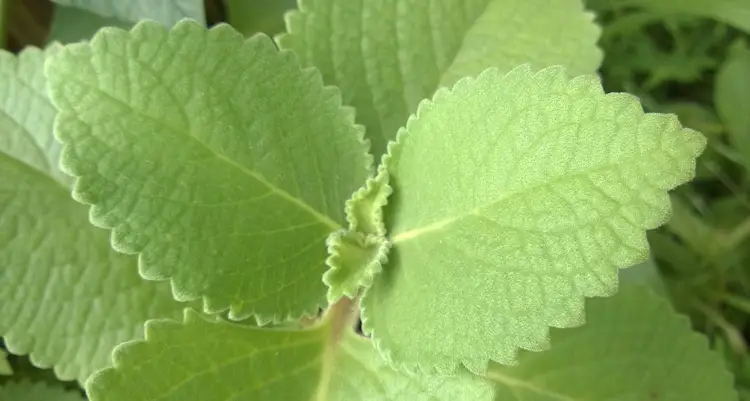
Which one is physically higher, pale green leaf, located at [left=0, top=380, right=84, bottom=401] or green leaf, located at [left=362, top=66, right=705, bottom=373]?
green leaf, located at [left=362, top=66, right=705, bottom=373]

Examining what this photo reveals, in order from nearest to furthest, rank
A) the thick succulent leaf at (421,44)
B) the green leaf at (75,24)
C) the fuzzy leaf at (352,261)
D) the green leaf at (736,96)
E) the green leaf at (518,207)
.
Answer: the green leaf at (518,207)
the fuzzy leaf at (352,261)
the thick succulent leaf at (421,44)
the green leaf at (75,24)
the green leaf at (736,96)

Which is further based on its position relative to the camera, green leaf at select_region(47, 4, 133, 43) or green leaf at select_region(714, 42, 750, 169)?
green leaf at select_region(714, 42, 750, 169)

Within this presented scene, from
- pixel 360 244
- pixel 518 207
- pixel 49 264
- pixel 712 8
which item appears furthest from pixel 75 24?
pixel 712 8

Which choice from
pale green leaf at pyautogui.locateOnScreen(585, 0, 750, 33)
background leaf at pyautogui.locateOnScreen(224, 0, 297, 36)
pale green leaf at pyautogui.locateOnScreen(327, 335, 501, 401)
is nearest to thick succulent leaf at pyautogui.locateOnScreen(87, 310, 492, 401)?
pale green leaf at pyautogui.locateOnScreen(327, 335, 501, 401)

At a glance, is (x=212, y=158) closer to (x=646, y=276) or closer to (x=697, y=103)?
(x=646, y=276)

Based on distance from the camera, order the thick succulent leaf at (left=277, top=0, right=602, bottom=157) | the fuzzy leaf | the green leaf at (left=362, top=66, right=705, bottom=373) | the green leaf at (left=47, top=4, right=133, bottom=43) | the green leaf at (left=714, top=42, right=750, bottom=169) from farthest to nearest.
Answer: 1. the green leaf at (left=714, top=42, right=750, bottom=169)
2. the green leaf at (left=47, top=4, right=133, bottom=43)
3. the thick succulent leaf at (left=277, top=0, right=602, bottom=157)
4. the fuzzy leaf
5. the green leaf at (left=362, top=66, right=705, bottom=373)

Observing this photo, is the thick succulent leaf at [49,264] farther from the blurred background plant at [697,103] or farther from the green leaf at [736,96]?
the green leaf at [736,96]

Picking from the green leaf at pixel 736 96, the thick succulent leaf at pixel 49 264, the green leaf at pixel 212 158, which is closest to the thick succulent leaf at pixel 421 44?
the green leaf at pixel 212 158

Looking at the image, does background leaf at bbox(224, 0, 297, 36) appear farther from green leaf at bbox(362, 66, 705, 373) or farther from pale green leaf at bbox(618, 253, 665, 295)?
pale green leaf at bbox(618, 253, 665, 295)
